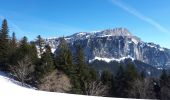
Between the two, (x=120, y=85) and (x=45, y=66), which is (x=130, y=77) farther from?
(x=45, y=66)

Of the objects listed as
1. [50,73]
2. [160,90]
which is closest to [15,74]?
[50,73]

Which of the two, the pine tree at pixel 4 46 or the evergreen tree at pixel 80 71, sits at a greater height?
the pine tree at pixel 4 46

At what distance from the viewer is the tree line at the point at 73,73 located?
8051cm

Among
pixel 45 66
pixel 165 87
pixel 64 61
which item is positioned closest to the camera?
pixel 45 66

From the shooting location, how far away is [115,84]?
94.8m

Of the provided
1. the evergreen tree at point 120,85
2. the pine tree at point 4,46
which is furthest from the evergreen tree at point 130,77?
the pine tree at point 4,46

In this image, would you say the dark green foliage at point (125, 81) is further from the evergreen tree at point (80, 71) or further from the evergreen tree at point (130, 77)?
the evergreen tree at point (80, 71)

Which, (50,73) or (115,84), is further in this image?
(115,84)

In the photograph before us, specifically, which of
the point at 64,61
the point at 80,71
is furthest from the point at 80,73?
the point at 64,61

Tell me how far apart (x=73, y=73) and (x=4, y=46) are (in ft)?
74.8

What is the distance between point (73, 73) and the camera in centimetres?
8425

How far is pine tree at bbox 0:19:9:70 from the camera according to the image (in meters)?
89.9

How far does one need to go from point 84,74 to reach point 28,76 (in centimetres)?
1480

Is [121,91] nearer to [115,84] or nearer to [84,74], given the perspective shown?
[115,84]
